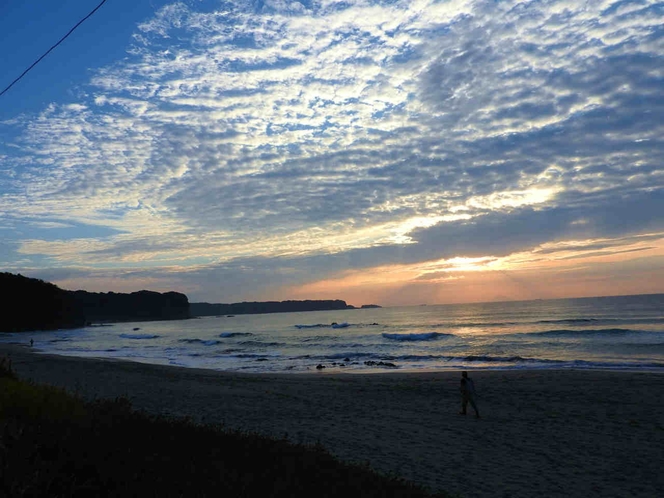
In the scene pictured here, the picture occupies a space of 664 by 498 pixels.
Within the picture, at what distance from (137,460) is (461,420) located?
12.9 m

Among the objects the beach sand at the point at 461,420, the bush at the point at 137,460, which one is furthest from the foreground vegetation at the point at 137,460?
the beach sand at the point at 461,420

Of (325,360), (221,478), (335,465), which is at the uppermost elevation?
(221,478)

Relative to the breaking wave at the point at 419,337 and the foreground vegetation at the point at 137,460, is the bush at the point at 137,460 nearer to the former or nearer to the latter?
the foreground vegetation at the point at 137,460

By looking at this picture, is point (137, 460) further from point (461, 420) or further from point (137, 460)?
point (461, 420)

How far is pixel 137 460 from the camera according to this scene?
438 cm

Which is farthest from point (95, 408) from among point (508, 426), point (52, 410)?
point (508, 426)

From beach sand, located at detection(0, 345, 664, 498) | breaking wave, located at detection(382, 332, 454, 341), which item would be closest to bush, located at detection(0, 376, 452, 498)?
beach sand, located at detection(0, 345, 664, 498)

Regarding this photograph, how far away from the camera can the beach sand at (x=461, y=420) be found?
32.9 ft

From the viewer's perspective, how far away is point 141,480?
12.7 ft

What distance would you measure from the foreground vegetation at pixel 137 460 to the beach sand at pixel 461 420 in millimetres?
2391

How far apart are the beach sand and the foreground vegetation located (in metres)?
2.39

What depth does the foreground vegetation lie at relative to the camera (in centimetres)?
370

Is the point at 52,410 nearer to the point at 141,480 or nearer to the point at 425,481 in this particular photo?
the point at 141,480

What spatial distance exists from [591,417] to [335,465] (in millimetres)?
12619
